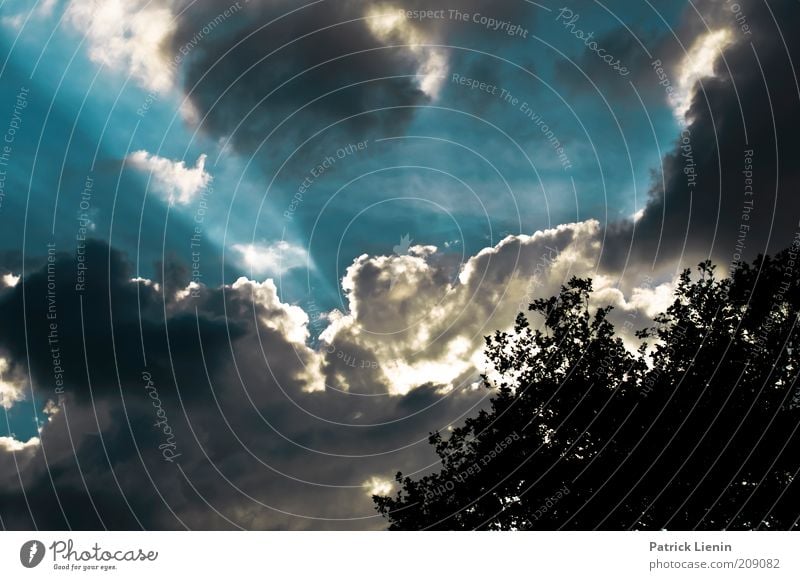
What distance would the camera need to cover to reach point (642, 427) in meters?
31.8

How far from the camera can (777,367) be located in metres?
32.4
